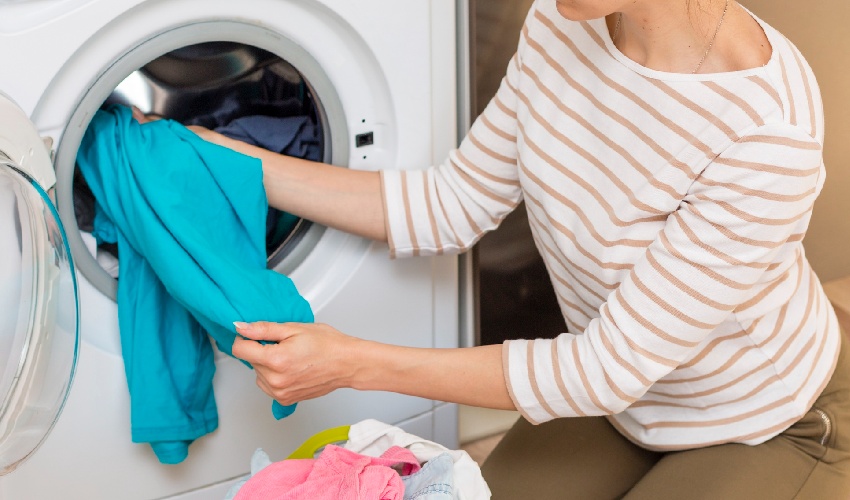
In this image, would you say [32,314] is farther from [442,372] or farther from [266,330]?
[442,372]

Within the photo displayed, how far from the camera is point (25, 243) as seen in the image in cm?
97

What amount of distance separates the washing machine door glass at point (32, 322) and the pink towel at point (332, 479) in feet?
0.79

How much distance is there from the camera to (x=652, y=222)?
3.24ft

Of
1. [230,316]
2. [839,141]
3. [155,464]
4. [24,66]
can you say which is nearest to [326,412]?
[155,464]

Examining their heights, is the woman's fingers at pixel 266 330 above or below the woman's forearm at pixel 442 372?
above

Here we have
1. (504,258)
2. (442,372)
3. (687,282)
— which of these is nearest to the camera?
(687,282)

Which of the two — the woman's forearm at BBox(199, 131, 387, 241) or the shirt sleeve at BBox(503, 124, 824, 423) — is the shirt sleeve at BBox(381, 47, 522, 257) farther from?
the shirt sleeve at BBox(503, 124, 824, 423)

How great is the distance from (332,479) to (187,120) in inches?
18.9

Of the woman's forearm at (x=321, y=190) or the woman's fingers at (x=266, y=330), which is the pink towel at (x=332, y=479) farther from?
the woman's forearm at (x=321, y=190)

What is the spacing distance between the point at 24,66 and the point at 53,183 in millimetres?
121

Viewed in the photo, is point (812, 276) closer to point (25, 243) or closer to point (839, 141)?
point (839, 141)

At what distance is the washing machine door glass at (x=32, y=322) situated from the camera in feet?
3.09

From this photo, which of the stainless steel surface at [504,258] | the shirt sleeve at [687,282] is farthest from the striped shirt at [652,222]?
the stainless steel surface at [504,258]

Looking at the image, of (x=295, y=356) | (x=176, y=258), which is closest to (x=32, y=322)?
(x=176, y=258)
